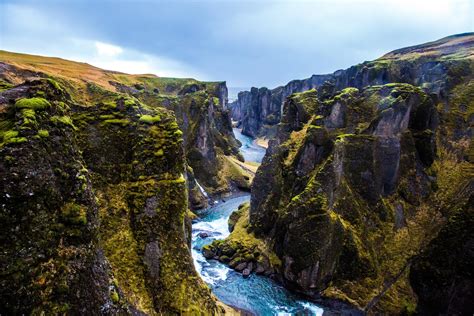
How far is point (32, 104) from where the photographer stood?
2073 centimetres

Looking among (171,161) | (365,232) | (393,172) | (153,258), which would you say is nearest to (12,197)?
(153,258)

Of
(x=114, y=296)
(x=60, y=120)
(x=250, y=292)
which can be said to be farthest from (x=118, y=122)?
(x=250, y=292)

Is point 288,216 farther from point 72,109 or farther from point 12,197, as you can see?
point 12,197

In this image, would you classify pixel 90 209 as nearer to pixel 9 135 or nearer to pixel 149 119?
pixel 9 135

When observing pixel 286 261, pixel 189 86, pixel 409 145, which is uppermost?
pixel 189 86

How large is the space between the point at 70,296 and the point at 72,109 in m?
20.1

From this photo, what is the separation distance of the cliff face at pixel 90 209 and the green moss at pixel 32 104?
0.06 metres

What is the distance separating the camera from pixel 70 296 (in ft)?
63.0

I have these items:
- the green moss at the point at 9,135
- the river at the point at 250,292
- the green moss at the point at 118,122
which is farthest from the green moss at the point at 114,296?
the river at the point at 250,292

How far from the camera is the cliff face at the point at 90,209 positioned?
59.1ft

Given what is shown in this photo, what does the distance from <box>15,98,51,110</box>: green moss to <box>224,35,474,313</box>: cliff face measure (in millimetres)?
47522

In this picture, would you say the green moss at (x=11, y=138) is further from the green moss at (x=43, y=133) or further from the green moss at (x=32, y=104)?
the green moss at (x=32, y=104)

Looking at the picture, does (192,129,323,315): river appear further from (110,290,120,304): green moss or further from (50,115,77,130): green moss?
(50,115,77,130): green moss

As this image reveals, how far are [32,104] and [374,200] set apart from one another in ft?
199
